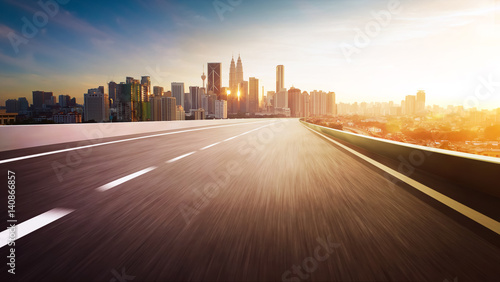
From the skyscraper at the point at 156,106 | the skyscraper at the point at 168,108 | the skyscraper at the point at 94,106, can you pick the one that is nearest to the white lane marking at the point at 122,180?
the skyscraper at the point at 156,106

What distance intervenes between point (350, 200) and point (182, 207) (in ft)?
7.28

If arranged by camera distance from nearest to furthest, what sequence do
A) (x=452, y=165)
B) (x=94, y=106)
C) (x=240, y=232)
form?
(x=240, y=232)
(x=452, y=165)
(x=94, y=106)

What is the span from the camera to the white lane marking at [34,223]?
111 inches

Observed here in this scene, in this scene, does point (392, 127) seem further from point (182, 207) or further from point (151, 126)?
point (151, 126)

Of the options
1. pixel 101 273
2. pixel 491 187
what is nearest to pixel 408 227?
pixel 491 187

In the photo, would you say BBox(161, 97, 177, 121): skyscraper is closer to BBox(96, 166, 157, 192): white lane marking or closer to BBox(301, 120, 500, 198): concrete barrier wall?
BBox(301, 120, 500, 198): concrete barrier wall

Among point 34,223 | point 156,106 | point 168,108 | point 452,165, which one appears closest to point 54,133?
point 34,223

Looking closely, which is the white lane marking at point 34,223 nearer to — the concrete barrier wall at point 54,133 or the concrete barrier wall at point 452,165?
the concrete barrier wall at point 452,165

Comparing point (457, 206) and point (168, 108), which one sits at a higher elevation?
point (168, 108)

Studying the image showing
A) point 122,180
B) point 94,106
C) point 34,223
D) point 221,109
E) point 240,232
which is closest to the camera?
point 240,232

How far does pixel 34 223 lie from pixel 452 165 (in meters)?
6.24

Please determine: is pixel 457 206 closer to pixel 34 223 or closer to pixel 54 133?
pixel 34 223

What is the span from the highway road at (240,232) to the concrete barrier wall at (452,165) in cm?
34

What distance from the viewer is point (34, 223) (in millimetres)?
3189
